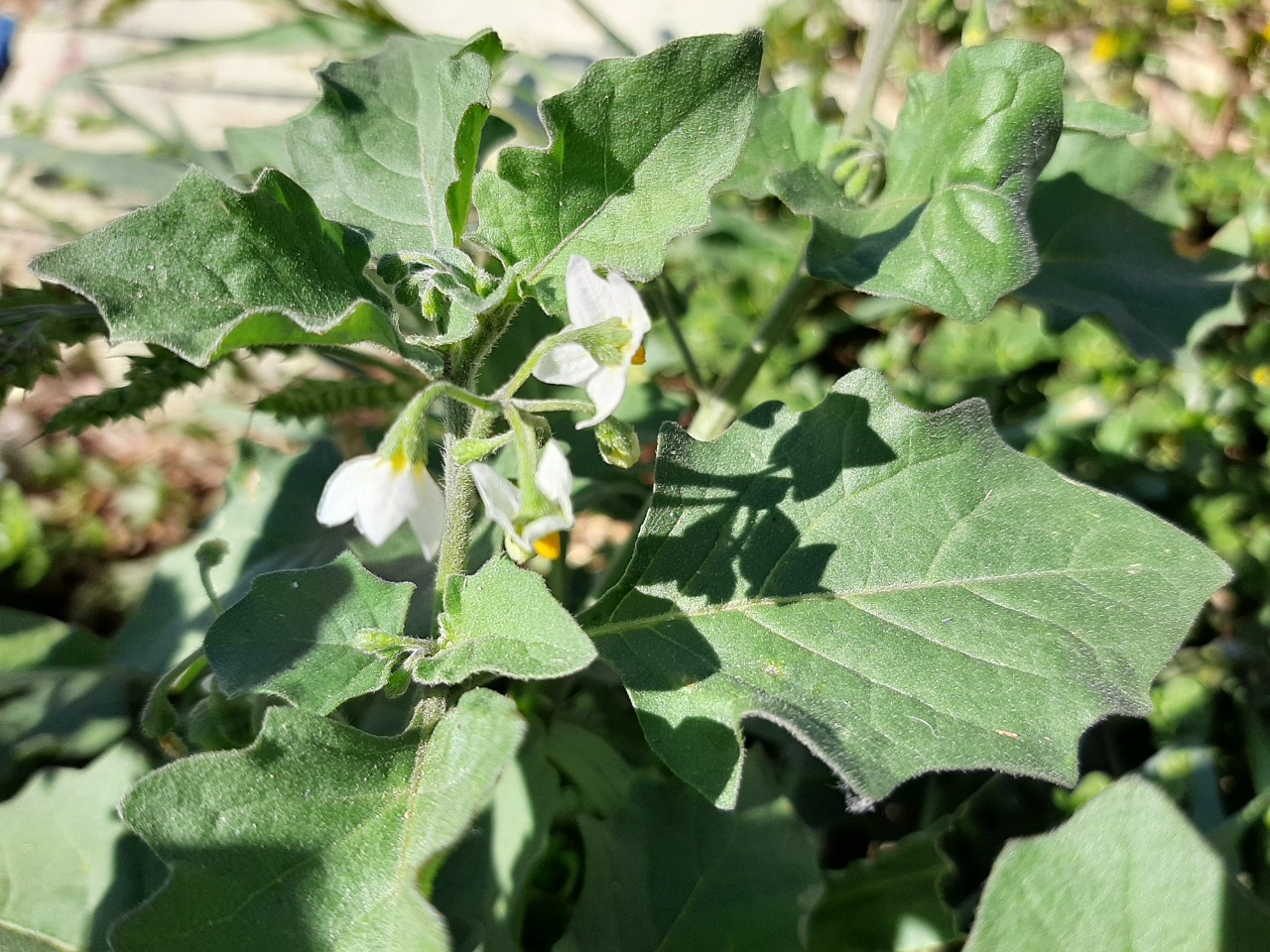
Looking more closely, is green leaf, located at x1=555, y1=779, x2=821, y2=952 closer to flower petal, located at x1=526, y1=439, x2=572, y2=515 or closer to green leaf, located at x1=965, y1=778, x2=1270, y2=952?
green leaf, located at x1=965, y1=778, x2=1270, y2=952

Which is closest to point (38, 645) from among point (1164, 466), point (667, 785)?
point (667, 785)

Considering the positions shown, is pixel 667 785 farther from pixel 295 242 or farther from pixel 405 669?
pixel 295 242

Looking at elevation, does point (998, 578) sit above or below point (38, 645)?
above

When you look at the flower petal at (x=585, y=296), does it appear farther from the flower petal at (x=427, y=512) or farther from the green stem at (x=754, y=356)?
the green stem at (x=754, y=356)

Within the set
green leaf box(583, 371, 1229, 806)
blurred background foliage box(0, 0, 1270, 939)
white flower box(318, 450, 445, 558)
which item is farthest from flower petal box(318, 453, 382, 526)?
blurred background foliage box(0, 0, 1270, 939)

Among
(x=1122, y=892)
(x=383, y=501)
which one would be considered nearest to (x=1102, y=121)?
(x=1122, y=892)

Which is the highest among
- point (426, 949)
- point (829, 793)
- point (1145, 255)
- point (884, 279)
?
point (884, 279)

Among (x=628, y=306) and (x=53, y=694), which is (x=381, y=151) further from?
(x=53, y=694)

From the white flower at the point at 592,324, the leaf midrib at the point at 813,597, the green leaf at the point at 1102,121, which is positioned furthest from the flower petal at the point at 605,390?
the green leaf at the point at 1102,121

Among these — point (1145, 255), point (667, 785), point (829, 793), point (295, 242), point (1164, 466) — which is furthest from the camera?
point (1164, 466)
